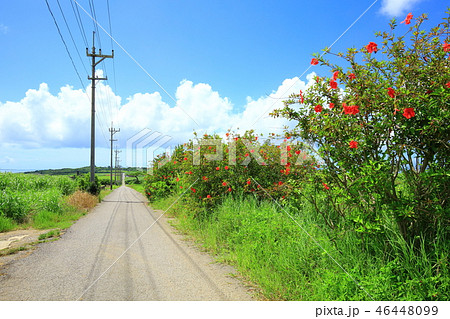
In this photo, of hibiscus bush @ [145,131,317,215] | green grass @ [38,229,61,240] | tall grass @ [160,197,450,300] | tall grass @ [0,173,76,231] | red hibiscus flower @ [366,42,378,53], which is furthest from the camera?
tall grass @ [0,173,76,231]

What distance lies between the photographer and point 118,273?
16.7 feet

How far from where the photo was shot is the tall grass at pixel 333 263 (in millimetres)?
3400

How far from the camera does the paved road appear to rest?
4.19 m

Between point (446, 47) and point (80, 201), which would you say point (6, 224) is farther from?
point (446, 47)

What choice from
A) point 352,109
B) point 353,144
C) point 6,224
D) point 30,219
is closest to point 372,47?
point 352,109

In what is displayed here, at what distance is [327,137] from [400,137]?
85 centimetres

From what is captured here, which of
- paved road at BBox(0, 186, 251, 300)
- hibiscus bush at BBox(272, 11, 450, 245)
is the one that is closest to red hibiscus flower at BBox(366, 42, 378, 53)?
hibiscus bush at BBox(272, 11, 450, 245)

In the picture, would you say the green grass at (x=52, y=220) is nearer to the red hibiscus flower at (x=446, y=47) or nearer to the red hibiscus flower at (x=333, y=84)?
the red hibiscus flower at (x=333, y=84)

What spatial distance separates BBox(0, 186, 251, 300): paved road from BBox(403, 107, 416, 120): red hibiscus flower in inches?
116

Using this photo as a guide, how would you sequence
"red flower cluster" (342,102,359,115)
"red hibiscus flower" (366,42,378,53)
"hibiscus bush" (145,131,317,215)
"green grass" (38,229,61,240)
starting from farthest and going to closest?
"hibiscus bush" (145,131,317,215), "green grass" (38,229,61,240), "red hibiscus flower" (366,42,378,53), "red flower cluster" (342,102,359,115)

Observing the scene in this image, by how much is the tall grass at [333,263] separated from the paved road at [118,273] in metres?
0.49

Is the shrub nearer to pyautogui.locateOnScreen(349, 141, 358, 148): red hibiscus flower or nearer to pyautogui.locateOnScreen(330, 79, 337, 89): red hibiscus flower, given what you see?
pyautogui.locateOnScreen(330, 79, 337, 89): red hibiscus flower

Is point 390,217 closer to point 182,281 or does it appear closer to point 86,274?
point 182,281

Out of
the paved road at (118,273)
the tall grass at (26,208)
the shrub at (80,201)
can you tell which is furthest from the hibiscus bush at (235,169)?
the shrub at (80,201)
